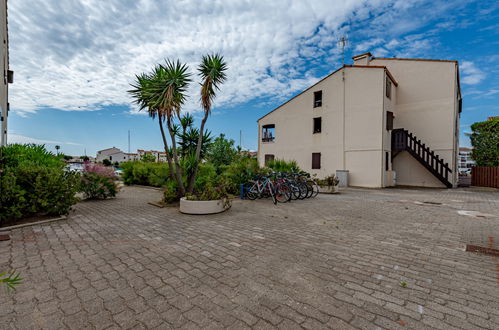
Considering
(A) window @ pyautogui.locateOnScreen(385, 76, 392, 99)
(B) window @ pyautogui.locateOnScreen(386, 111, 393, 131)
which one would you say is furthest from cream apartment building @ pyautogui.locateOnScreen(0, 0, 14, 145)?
(A) window @ pyautogui.locateOnScreen(385, 76, 392, 99)

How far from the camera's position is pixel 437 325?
2018 mm

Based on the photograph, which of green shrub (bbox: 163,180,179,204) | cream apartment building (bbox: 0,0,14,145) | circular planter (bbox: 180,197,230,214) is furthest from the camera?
cream apartment building (bbox: 0,0,14,145)

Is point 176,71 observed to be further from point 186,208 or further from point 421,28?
point 421,28

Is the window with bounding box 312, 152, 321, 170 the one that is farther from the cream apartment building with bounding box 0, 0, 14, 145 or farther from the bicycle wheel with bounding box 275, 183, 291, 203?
the cream apartment building with bounding box 0, 0, 14, 145

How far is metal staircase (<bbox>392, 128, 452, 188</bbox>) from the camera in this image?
15.1m

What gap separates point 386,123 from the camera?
15.2 metres

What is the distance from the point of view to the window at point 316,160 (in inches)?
701

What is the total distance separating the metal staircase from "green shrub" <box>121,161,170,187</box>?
49.8 feet

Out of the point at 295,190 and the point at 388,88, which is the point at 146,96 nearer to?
Answer: the point at 295,190

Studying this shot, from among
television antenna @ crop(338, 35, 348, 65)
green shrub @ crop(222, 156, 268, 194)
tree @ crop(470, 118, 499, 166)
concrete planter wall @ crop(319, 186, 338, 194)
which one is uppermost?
television antenna @ crop(338, 35, 348, 65)

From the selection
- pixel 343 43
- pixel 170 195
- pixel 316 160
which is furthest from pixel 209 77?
pixel 343 43

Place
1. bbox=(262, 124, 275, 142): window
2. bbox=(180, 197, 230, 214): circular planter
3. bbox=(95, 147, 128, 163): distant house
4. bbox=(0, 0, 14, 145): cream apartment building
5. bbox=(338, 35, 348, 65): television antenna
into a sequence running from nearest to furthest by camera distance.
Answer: bbox=(180, 197, 230, 214): circular planter, bbox=(0, 0, 14, 145): cream apartment building, bbox=(338, 35, 348, 65): television antenna, bbox=(262, 124, 275, 142): window, bbox=(95, 147, 128, 163): distant house

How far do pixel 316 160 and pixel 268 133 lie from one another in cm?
577

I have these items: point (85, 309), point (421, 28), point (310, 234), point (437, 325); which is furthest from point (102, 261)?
point (421, 28)
